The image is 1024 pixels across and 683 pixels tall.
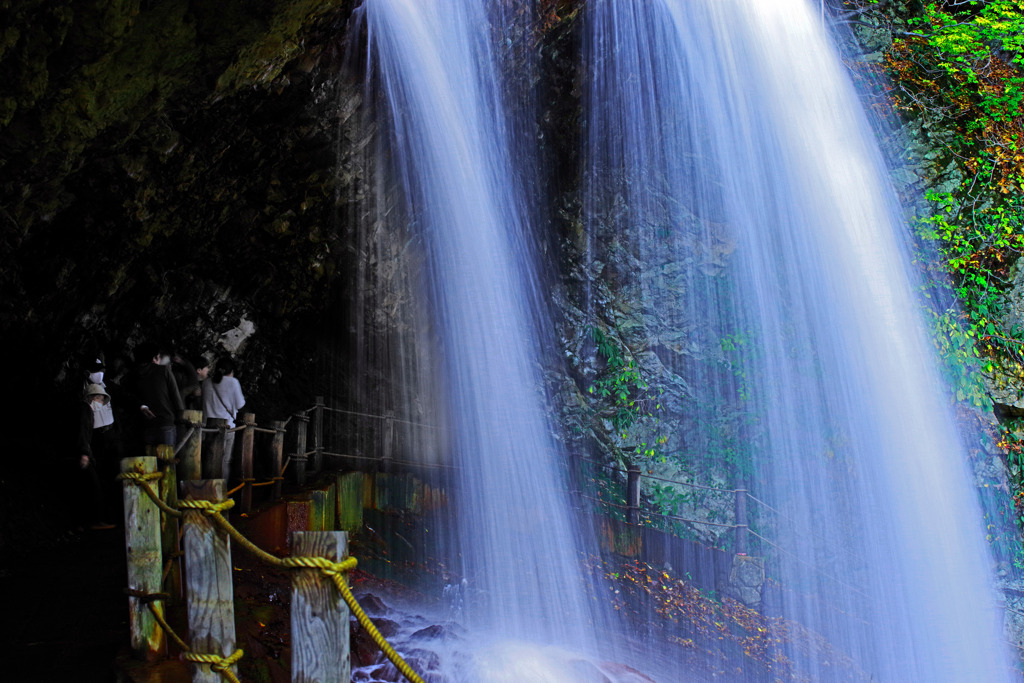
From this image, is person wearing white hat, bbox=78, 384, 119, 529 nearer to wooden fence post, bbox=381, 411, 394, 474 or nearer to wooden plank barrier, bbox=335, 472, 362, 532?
wooden plank barrier, bbox=335, 472, 362, 532

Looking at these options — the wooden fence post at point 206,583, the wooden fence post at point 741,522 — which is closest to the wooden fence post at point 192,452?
the wooden fence post at point 206,583

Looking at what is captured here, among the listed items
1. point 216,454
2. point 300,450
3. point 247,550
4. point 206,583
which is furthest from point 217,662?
point 300,450

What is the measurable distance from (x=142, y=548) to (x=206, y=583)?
84 centimetres

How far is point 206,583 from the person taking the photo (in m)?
3.10

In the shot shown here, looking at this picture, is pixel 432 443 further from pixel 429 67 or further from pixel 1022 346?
pixel 1022 346

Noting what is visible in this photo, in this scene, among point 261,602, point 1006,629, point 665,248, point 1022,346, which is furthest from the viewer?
point 665,248

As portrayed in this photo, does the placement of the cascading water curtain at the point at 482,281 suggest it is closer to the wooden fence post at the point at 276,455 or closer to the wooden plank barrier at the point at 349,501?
the wooden plank barrier at the point at 349,501

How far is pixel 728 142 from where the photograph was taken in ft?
35.8

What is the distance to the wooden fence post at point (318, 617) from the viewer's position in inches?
95.9

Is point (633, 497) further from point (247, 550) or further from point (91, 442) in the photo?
point (247, 550)

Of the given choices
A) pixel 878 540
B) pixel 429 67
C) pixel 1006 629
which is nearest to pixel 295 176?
pixel 429 67

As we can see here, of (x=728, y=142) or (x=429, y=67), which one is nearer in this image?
(x=429, y=67)

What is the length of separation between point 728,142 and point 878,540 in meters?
6.24

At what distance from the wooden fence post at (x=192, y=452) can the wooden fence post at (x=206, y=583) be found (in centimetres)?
235
